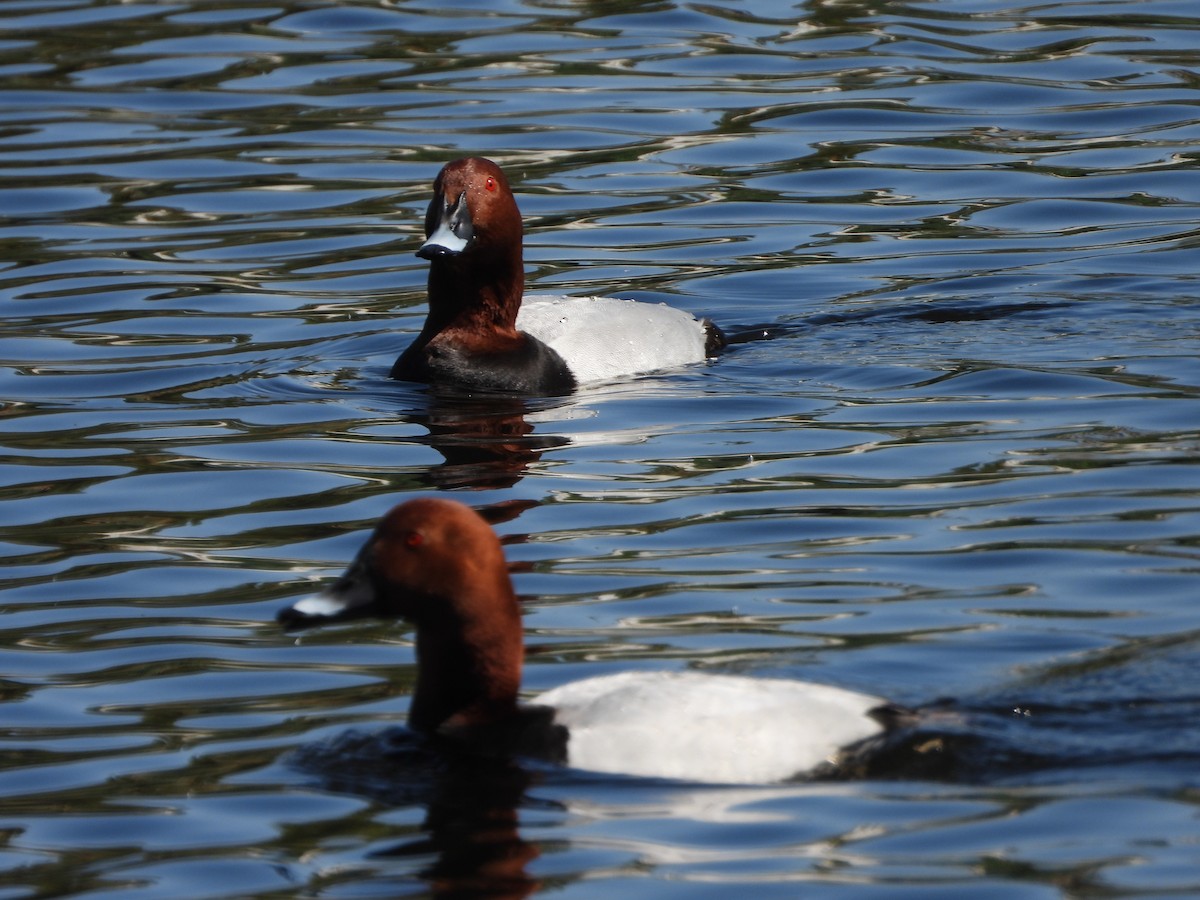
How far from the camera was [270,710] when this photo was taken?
248 inches

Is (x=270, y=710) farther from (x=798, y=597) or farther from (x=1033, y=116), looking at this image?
(x=1033, y=116)

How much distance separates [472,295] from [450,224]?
1.33 feet

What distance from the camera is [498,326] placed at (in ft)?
34.7

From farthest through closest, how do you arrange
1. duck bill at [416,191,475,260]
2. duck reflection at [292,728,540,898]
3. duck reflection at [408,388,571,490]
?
duck bill at [416,191,475,260] < duck reflection at [408,388,571,490] < duck reflection at [292,728,540,898]

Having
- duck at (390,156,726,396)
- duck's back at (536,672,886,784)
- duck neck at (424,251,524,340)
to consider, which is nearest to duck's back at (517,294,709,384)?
duck at (390,156,726,396)

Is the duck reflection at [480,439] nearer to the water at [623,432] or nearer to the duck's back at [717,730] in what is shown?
the water at [623,432]

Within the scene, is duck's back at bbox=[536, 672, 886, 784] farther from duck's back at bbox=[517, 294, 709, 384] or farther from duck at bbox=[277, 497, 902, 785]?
duck's back at bbox=[517, 294, 709, 384]

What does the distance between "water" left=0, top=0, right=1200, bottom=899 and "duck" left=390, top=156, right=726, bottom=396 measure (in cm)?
28

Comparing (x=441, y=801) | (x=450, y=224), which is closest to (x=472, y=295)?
(x=450, y=224)

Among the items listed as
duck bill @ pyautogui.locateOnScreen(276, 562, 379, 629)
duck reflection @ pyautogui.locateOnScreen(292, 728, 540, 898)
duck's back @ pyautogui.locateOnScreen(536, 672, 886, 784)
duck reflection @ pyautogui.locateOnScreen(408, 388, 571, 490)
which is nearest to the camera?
duck reflection @ pyautogui.locateOnScreen(292, 728, 540, 898)

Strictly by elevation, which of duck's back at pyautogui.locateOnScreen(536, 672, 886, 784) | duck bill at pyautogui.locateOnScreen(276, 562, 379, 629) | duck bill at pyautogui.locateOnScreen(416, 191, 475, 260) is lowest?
duck's back at pyautogui.locateOnScreen(536, 672, 886, 784)

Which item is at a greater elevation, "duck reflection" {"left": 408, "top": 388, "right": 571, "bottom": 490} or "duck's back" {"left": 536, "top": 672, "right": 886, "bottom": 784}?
"duck's back" {"left": 536, "top": 672, "right": 886, "bottom": 784}

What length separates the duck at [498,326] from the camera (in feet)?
34.0

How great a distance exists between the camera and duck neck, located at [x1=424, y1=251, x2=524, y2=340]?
1052 cm
